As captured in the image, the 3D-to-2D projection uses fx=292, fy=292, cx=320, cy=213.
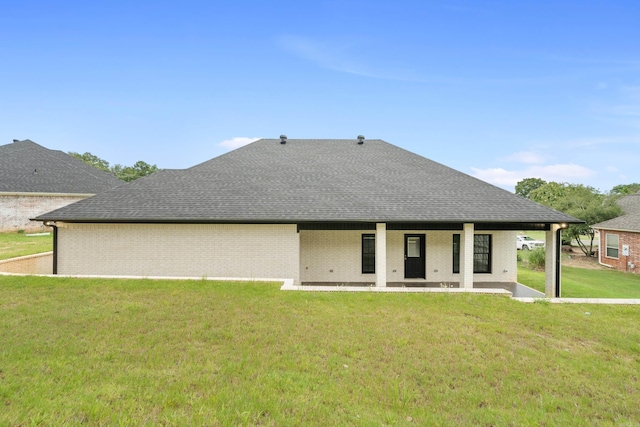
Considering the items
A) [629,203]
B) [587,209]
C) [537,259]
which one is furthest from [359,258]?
[629,203]

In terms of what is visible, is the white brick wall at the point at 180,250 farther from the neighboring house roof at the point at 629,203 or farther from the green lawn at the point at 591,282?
the neighboring house roof at the point at 629,203

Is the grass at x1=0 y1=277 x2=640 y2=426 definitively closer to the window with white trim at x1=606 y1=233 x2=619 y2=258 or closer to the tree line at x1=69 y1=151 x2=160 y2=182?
the window with white trim at x1=606 y1=233 x2=619 y2=258

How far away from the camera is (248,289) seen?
25.2 ft

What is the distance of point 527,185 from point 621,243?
74701mm

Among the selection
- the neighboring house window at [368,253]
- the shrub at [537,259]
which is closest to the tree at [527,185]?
the shrub at [537,259]

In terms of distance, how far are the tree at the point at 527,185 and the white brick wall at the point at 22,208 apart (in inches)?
3807

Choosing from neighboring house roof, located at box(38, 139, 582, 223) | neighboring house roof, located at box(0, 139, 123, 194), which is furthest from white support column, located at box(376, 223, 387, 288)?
neighboring house roof, located at box(0, 139, 123, 194)

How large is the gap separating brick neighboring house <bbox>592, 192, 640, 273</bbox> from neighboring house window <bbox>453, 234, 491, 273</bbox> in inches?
541

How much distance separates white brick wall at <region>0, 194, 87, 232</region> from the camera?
2125cm

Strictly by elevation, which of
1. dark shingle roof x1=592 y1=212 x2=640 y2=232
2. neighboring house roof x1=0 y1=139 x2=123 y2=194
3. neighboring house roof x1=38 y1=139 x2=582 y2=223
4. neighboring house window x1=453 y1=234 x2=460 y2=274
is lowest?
neighboring house window x1=453 y1=234 x2=460 y2=274

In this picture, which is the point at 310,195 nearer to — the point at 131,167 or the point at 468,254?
the point at 468,254

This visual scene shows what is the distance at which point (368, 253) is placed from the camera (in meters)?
11.9

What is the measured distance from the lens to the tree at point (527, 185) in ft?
266

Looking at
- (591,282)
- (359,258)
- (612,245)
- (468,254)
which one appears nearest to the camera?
(468,254)
